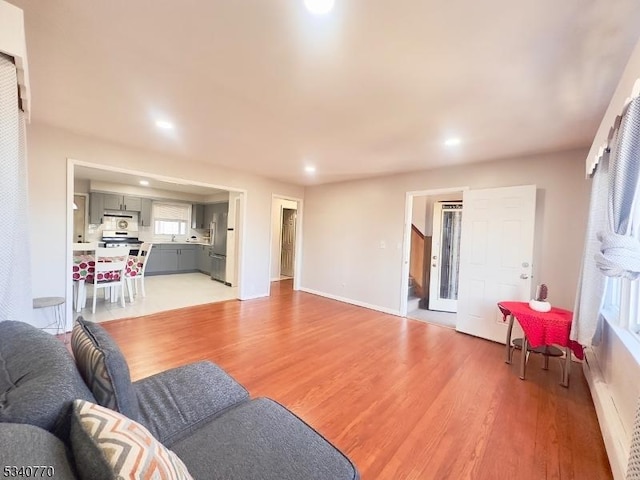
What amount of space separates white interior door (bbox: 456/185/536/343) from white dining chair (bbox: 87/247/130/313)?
5.05m

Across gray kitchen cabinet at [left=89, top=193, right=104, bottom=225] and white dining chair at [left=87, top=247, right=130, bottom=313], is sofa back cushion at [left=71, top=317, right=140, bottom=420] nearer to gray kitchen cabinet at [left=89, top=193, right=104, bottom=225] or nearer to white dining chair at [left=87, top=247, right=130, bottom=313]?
white dining chair at [left=87, top=247, right=130, bottom=313]

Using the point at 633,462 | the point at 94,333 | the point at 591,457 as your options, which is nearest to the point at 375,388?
the point at 591,457

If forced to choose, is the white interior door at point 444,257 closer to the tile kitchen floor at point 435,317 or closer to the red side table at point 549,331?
the tile kitchen floor at point 435,317

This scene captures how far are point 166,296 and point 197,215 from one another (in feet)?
11.7

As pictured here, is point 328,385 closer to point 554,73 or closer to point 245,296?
point 554,73

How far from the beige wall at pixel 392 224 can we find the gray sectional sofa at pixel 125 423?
3.49 meters

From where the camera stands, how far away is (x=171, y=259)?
23.9 feet

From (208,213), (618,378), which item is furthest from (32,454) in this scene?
(208,213)

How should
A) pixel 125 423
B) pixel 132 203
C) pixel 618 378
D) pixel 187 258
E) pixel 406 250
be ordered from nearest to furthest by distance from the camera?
1. pixel 125 423
2. pixel 618 378
3. pixel 406 250
4. pixel 132 203
5. pixel 187 258

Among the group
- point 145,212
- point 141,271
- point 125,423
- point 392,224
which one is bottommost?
point 141,271

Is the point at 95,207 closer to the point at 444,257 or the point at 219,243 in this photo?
the point at 219,243

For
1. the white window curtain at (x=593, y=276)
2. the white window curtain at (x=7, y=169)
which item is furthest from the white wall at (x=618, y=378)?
the white window curtain at (x=7, y=169)

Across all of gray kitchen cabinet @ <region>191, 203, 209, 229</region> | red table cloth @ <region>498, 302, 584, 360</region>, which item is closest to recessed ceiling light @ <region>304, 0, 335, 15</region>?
red table cloth @ <region>498, 302, 584, 360</region>

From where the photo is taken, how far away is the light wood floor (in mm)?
1644
